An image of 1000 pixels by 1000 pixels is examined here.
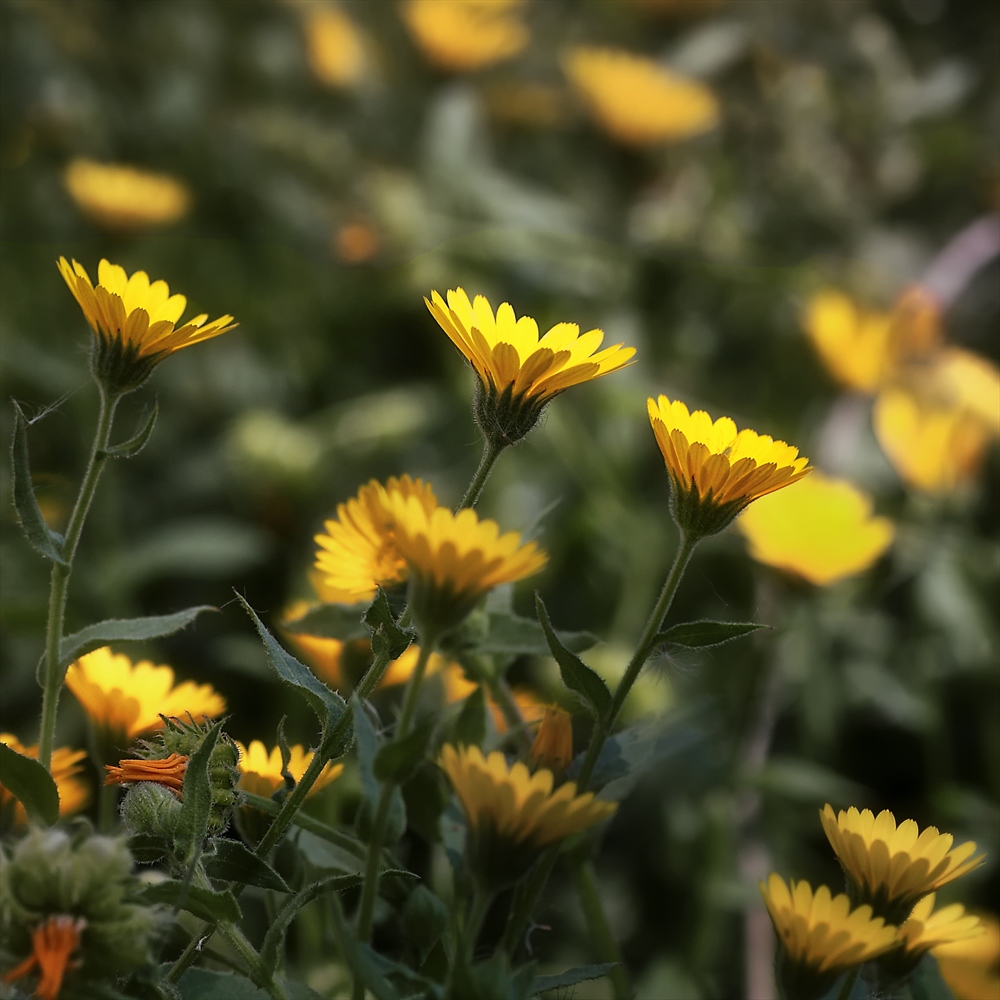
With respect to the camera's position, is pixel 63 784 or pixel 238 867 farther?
pixel 63 784

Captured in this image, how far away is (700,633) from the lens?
1.47 ft

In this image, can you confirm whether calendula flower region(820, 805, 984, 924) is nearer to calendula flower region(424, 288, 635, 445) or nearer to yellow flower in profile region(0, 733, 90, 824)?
calendula flower region(424, 288, 635, 445)

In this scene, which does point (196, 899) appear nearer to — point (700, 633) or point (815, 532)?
point (700, 633)

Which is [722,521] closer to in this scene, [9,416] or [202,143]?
[9,416]

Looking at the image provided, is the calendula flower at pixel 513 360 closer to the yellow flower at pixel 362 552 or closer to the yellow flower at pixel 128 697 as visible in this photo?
the yellow flower at pixel 362 552

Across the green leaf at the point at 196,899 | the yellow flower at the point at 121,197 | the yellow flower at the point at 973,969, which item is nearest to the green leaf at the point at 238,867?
the green leaf at the point at 196,899

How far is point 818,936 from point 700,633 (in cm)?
11

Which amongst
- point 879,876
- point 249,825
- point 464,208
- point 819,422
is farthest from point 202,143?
point 879,876

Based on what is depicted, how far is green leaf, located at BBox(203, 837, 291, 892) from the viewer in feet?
1.34

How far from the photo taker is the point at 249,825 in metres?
0.47

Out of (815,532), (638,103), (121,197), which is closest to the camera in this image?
(815,532)

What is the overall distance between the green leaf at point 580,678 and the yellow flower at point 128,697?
6.1 inches

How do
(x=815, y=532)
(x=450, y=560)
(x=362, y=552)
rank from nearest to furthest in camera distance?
(x=450, y=560), (x=362, y=552), (x=815, y=532)

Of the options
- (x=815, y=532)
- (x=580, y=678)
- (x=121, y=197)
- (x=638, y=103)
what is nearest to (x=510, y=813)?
(x=580, y=678)
